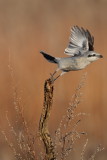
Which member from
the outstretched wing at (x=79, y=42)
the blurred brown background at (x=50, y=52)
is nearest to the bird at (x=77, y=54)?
the outstretched wing at (x=79, y=42)

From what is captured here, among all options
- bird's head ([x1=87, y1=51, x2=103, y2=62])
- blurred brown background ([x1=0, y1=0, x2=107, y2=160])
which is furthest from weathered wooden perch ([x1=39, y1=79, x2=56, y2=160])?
blurred brown background ([x1=0, y1=0, x2=107, y2=160])

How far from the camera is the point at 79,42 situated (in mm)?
3771

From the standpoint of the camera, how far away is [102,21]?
21.7 ft

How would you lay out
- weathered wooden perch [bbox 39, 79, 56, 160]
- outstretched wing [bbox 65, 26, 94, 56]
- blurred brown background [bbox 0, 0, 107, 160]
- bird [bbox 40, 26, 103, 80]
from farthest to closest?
blurred brown background [bbox 0, 0, 107, 160], outstretched wing [bbox 65, 26, 94, 56], bird [bbox 40, 26, 103, 80], weathered wooden perch [bbox 39, 79, 56, 160]

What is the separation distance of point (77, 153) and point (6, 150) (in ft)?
1.68

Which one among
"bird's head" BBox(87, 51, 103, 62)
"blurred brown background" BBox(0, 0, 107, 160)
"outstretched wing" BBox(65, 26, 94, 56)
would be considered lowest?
"bird's head" BBox(87, 51, 103, 62)

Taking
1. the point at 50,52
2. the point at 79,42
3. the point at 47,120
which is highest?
the point at 50,52

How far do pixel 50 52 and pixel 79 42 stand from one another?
8.12 feet

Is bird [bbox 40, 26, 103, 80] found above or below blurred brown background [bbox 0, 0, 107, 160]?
below

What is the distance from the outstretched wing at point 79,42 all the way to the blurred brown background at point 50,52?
1.42m

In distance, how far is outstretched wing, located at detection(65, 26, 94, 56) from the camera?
3.67 m

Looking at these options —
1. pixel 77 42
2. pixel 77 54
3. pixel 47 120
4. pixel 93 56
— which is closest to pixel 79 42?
pixel 77 42

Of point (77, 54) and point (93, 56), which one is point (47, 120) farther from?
point (77, 54)

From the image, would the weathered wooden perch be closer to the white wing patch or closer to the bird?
the bird
